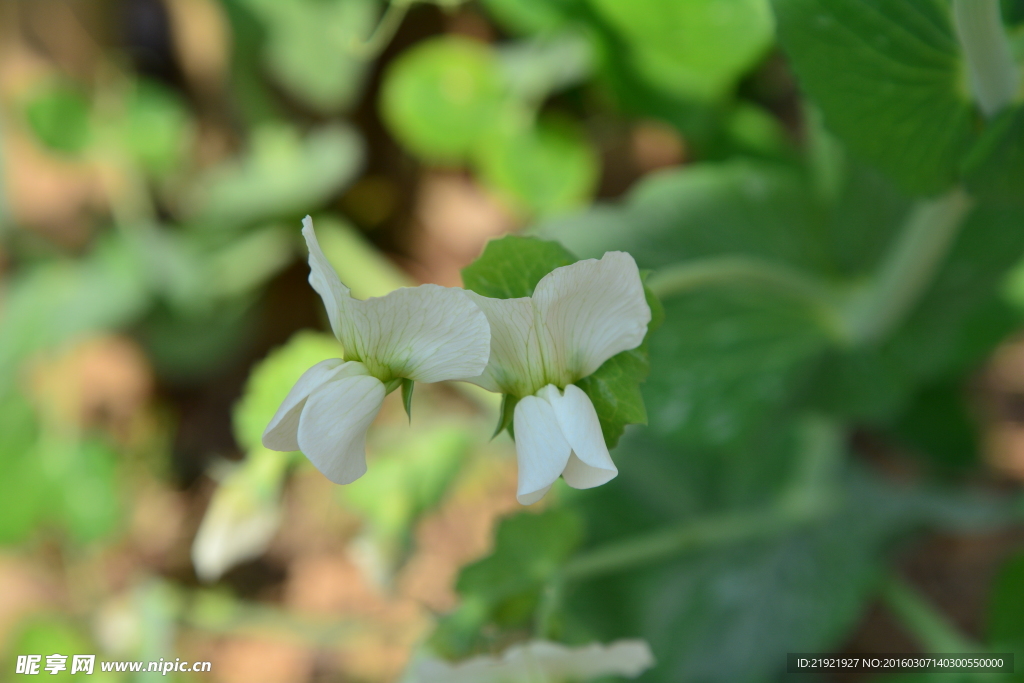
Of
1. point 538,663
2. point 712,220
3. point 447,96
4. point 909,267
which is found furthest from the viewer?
point 447,96

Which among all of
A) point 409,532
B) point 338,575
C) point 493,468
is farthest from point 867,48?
point 338,575

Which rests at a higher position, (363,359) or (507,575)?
(363,359)

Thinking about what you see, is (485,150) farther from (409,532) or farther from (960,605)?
(960,605)

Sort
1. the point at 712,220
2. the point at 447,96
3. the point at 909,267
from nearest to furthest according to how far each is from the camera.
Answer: the point at 909,267
the point at 712,220
the point at 447,96

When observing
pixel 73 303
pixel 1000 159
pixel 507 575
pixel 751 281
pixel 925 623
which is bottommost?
pixel 73 303

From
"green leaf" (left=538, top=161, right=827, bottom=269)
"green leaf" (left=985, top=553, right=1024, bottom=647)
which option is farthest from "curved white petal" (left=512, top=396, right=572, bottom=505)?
"green leaf" (left=985, top=553, right=1024, bottom=647)

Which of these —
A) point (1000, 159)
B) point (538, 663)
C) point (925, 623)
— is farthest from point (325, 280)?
point (925, 623)

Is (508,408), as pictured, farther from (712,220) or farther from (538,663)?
(712,220)

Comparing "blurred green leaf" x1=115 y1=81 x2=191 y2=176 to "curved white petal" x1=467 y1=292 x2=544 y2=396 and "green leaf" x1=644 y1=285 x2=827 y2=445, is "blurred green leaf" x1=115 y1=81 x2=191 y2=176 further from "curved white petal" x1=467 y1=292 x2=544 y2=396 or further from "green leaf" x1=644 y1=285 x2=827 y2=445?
"curved white petal" x1=467 y1=292 x2=544 y2=396
